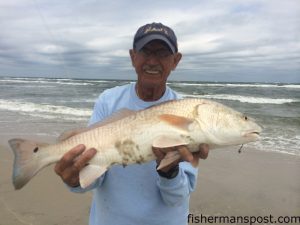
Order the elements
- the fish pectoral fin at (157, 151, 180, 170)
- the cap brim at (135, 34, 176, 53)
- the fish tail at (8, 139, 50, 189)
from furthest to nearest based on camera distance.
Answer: the cap brim at (135, 34, 176, 53)
the fish tail at (8, 139, 50, 189)
the fish pectoral fin at (157, 151, 180, 170)

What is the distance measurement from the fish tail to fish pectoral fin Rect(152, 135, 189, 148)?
82 centimetres

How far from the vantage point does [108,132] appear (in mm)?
2893

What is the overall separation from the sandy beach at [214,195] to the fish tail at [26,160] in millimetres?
3425

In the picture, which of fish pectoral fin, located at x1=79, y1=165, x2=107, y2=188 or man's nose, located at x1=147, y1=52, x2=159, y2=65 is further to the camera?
man's nose, located at x1=147, y1=52, x2=159, y2=65

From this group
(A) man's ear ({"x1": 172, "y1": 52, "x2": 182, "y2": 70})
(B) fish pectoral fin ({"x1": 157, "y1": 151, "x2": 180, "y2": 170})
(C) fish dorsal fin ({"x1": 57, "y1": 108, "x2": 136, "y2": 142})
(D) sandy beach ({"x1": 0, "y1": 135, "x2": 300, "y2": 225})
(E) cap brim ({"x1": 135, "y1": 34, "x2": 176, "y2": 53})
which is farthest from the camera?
(D) sandy beach ({"x1": 0, "y1": 135, "x2": 300, "y2": 225})

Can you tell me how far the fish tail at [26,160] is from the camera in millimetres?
2775

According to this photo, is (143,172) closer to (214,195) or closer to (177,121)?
(177,121)

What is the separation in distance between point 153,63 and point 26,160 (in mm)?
1200

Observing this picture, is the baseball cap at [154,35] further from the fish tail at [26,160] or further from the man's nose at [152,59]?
the fish tail at [26,160]

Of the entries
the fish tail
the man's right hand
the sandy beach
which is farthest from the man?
the sandy beach

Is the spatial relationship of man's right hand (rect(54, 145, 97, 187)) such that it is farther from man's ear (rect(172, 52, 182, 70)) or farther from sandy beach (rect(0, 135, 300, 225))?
sandy beach (rect(0, 135, 300, 225))

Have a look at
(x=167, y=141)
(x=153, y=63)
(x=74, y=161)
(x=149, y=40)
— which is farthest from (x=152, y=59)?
(x=74, y=161)

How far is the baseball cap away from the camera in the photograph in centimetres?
304

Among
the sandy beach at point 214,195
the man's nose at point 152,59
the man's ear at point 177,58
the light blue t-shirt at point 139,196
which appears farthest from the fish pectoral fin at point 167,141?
the sandy beach at point 214,195
